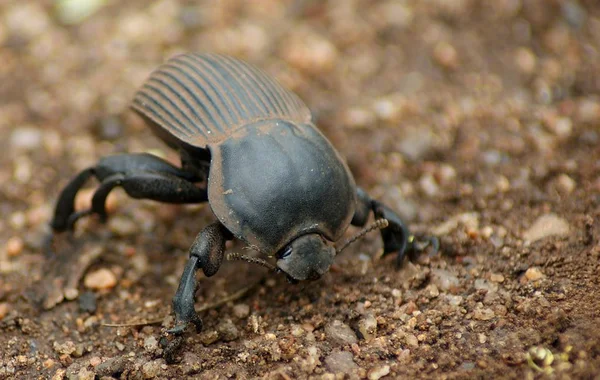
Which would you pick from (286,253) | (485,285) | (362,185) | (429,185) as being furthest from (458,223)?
(286,253)

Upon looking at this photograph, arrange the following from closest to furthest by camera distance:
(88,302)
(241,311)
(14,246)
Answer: (241,311)
(88,302)
(14,246)

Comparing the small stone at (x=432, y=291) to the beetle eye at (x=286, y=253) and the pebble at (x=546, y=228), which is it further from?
the beetle eye at (x=286, y=253)

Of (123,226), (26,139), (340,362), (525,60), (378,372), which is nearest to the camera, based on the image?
(378,372)

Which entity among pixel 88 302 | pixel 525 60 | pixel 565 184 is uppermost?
pixel 525 60

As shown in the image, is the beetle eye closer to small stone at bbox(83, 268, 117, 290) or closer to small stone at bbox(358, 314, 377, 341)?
small stone at bbox(358, 314, 377, 341)

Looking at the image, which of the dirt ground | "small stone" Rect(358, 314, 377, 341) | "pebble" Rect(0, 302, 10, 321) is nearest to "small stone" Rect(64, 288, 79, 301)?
the dirt ground

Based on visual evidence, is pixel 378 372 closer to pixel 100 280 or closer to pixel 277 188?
pixel 277 188

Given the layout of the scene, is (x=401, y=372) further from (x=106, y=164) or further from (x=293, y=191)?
(x=106, y=164)

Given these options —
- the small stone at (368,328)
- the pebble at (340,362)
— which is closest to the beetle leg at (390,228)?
the small stone at (368,328)
